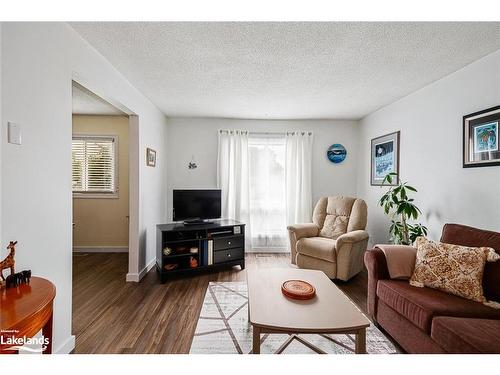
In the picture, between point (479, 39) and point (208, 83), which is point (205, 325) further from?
point (479, 39)

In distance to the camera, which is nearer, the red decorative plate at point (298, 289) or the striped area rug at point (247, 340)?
the red decorative plate at point (298, 289)

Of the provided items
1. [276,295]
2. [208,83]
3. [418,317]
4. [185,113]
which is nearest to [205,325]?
[276,295]

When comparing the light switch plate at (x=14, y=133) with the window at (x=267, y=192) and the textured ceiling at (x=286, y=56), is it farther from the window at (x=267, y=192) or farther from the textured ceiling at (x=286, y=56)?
the window at (x=267, y=192)

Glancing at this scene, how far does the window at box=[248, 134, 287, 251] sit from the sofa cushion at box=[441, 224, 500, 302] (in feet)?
8.59

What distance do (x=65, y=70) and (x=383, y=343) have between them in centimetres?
313

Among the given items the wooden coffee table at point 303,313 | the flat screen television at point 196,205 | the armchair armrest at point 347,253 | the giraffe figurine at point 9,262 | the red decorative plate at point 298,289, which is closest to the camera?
the giraffe figurine at point 9,262

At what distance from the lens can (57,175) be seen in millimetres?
1662

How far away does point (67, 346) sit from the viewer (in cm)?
177

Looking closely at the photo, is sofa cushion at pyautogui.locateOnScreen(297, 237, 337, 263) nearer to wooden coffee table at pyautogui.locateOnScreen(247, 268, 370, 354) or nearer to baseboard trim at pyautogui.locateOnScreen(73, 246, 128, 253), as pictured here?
wooden coffee table at pyautogui.locateOnScreen(247, 268, 370, 354)

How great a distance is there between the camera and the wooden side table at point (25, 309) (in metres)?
0.90

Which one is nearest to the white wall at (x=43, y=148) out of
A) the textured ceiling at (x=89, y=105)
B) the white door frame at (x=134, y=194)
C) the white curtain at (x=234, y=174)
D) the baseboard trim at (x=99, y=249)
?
the white door frame at (x=134, y=194)

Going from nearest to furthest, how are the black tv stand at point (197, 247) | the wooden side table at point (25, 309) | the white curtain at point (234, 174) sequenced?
the wooden side table at point (25, 309) < the black tv stand at point (197, 247) < the white curtain at point (234, 174)

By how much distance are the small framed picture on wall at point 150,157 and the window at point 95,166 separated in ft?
4.08

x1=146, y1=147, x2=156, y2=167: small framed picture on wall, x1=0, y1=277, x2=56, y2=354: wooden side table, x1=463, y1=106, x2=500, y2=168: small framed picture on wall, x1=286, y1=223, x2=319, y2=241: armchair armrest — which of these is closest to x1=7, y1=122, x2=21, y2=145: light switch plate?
x1=0, y1=277, x2=56, y2=354: wooden side table
